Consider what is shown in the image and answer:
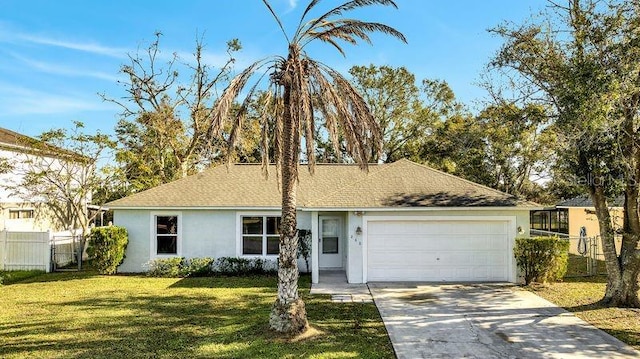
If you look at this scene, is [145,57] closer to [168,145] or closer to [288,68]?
[168,145]

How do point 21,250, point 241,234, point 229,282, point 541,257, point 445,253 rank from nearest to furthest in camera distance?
point 541,257, point 445,253, point 229,282, point 241,234, point 21,250

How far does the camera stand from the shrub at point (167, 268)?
16.2 m

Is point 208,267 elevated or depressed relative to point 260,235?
depressed

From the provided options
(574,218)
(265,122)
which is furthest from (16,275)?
(574,218)

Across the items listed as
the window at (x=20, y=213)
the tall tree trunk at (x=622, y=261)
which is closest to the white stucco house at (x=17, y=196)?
the window at (x=20, y=213)

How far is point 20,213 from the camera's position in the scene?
21.0 metres

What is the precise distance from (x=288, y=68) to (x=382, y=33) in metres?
2.45

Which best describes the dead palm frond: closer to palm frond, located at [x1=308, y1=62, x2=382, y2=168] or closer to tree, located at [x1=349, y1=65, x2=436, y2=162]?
palm frond, located at [x1=308, y1=62, x2=382, y2=168]

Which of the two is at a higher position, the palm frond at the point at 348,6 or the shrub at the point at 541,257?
the palm frond at the point at 348,6

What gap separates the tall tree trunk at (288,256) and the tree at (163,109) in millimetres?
17827

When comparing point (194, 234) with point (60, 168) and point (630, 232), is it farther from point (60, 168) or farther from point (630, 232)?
point (630, 232)

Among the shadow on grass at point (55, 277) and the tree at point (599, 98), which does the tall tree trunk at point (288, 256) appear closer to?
the tree at point (599, 98)

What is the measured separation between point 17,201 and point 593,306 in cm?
2387

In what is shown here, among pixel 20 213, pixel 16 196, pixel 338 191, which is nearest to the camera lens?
pixel 338 191
